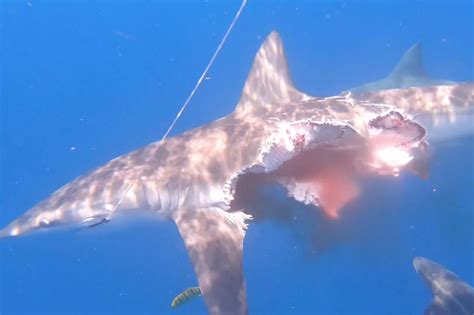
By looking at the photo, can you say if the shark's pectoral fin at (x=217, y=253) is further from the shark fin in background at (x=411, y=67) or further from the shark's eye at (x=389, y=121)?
the shark fin in background at (x=411, y=67)

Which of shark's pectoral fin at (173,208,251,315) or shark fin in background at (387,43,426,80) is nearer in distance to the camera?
shark's pectoral fin at (173,208,251,315)

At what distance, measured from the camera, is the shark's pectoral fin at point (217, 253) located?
4.41m

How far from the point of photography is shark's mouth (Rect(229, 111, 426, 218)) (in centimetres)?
497

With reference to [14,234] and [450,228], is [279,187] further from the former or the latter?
[450,228]

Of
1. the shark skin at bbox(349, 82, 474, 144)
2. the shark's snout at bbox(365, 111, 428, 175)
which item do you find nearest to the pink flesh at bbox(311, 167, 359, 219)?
the shark's snout at bbox(365, 111, 428, 175)

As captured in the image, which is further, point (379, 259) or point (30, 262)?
point (30, 262)

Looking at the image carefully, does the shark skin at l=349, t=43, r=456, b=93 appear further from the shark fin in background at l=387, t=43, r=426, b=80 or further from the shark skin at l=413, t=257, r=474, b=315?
the shark skin at l=413, t=257, r=474, b=315

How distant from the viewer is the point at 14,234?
5453 millimetres

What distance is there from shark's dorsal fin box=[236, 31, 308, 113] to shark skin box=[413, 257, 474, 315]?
10.5 feet

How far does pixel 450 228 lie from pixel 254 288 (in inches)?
157

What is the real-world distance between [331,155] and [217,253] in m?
1.73

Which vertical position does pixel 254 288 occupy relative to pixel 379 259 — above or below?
above

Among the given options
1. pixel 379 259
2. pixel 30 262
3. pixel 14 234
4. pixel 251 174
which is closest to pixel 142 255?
pixel 14 234

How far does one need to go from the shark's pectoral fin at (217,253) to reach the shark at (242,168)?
11mm
